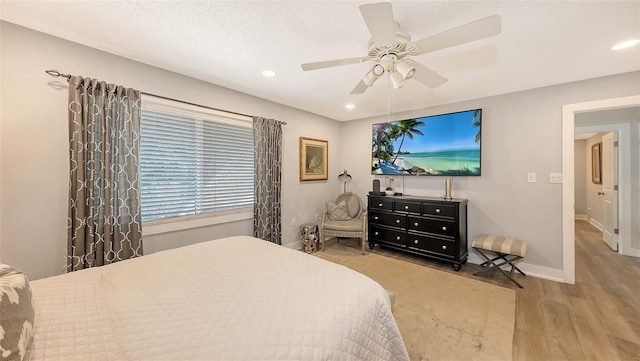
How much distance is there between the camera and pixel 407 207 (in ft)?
11.9

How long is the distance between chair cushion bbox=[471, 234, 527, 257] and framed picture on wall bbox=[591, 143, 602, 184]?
4.18 m

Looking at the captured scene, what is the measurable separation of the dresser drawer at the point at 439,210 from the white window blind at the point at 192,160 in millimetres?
2486

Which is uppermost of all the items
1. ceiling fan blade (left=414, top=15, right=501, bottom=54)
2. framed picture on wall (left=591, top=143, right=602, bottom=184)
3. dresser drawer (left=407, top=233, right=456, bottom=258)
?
ceiling fan blade (left=414, top=15, right=501, bottom=54)

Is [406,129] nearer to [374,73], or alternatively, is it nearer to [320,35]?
[374,73]

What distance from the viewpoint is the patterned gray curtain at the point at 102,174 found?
198cm

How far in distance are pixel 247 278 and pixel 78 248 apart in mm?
1718

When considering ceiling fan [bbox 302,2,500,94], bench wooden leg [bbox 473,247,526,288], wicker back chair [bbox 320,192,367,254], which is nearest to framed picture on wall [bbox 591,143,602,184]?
bench wooden leg [bbox 473,247,526,288]

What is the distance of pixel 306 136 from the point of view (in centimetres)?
417

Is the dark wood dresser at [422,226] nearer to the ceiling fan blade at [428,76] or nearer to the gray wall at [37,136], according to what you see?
the ceiling fan blade at [428,76]

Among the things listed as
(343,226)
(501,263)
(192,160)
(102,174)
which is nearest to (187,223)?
(192,160)

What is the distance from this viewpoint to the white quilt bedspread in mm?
845

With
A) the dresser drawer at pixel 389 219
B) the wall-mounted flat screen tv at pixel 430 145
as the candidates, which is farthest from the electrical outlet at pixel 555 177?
the dresser drawer at pixel 389 219

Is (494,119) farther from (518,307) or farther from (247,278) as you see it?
(247,278)

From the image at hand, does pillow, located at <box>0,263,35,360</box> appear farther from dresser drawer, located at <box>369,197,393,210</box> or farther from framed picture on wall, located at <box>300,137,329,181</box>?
dresser drawer, located at <box>369,197,393,210</box>
